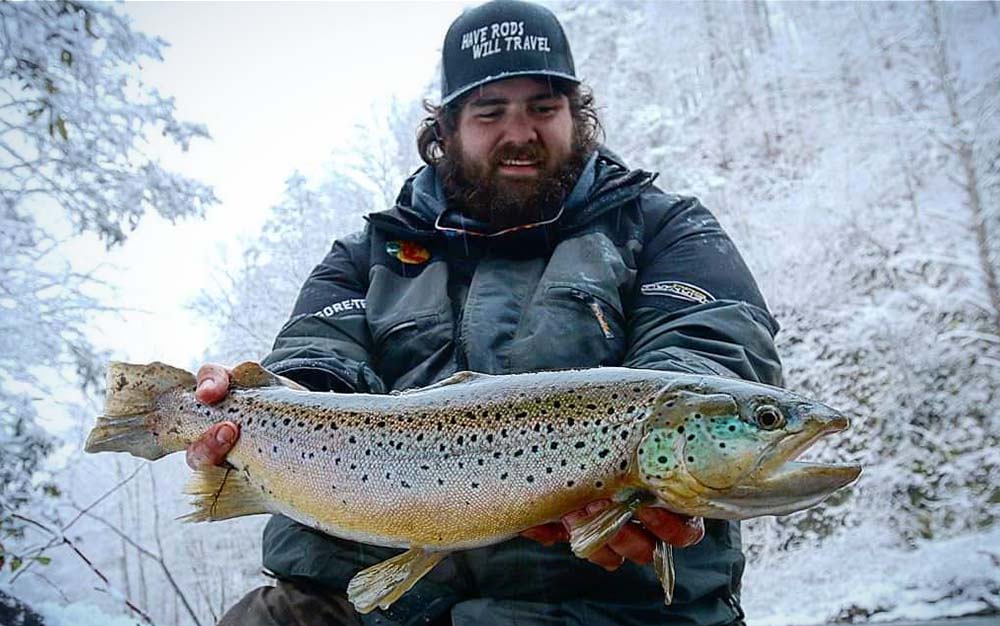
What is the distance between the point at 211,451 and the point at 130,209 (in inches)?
257

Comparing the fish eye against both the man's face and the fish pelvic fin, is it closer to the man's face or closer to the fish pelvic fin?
the fish pelvic fin

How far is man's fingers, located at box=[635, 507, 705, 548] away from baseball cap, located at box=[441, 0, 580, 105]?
2147 mm

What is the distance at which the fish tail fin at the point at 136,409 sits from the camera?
2.65m

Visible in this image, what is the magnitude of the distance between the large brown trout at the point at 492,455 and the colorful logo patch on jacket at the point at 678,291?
82cm

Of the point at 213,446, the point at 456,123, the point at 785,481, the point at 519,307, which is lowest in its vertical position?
the point at 785,481

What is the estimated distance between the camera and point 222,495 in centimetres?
256

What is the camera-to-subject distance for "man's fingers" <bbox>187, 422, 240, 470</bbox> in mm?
2556

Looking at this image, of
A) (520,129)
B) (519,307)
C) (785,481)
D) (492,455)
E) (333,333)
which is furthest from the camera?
(520,129)

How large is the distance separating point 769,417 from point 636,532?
0.48m

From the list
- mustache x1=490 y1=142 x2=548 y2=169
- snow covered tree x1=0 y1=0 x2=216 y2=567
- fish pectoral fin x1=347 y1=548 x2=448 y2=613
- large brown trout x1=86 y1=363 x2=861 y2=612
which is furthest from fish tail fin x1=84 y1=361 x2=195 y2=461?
snow covered tree x1=0 y1=0 x2=216 y2=567

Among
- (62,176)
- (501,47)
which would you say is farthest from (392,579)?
(62,176)

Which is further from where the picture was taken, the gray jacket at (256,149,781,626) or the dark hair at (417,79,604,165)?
the dark hair at (417,79,604,165)

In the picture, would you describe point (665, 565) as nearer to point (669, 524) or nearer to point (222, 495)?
point (669, 524)

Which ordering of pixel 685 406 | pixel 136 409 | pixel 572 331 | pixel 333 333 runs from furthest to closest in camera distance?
pixel 333 333
pixel 572 331
pixel 136 409
pixel 685 406
